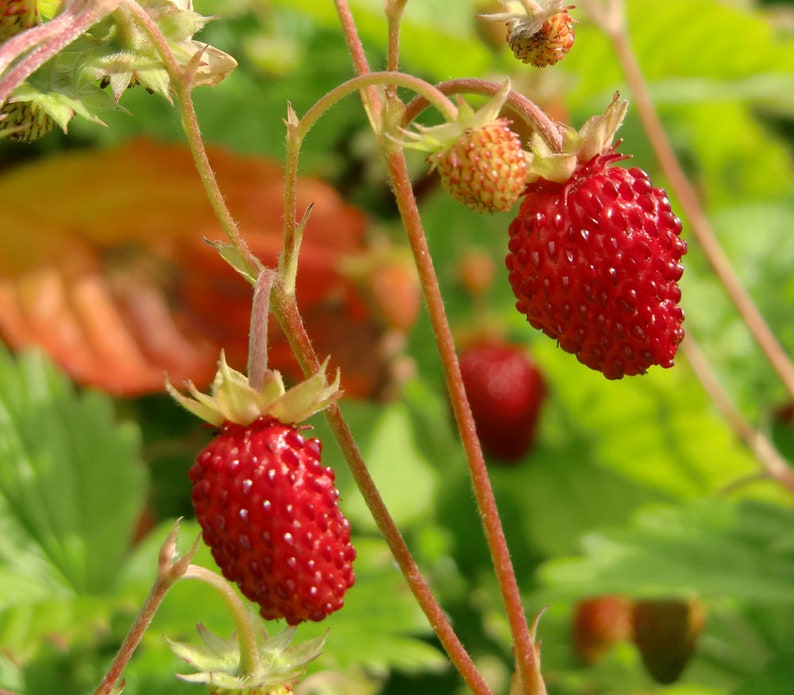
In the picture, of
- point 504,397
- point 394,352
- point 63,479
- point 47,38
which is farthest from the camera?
point 394,352

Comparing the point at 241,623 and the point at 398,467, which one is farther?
the point at 398,467

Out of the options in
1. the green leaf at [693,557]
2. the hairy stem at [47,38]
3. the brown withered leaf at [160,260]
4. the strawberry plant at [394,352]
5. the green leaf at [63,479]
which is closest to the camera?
the hairy stem at [47,38]

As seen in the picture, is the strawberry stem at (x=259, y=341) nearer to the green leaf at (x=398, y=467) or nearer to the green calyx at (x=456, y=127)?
the green calyx at (x=456, y=127)

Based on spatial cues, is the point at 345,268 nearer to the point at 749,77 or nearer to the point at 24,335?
the point at 24,335

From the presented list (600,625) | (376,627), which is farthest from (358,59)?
(600,625)

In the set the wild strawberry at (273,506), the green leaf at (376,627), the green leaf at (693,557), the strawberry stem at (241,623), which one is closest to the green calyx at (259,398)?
the wild strawberry at (273,506)

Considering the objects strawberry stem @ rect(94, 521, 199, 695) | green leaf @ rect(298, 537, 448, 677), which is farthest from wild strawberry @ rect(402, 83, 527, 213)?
green leaf @ rect(298, 537, 448, 677)

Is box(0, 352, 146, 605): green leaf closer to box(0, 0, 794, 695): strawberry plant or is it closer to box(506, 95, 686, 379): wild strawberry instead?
box(0, 0, 794, 695): strawberry plant

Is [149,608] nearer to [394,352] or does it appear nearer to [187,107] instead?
[187,107]
